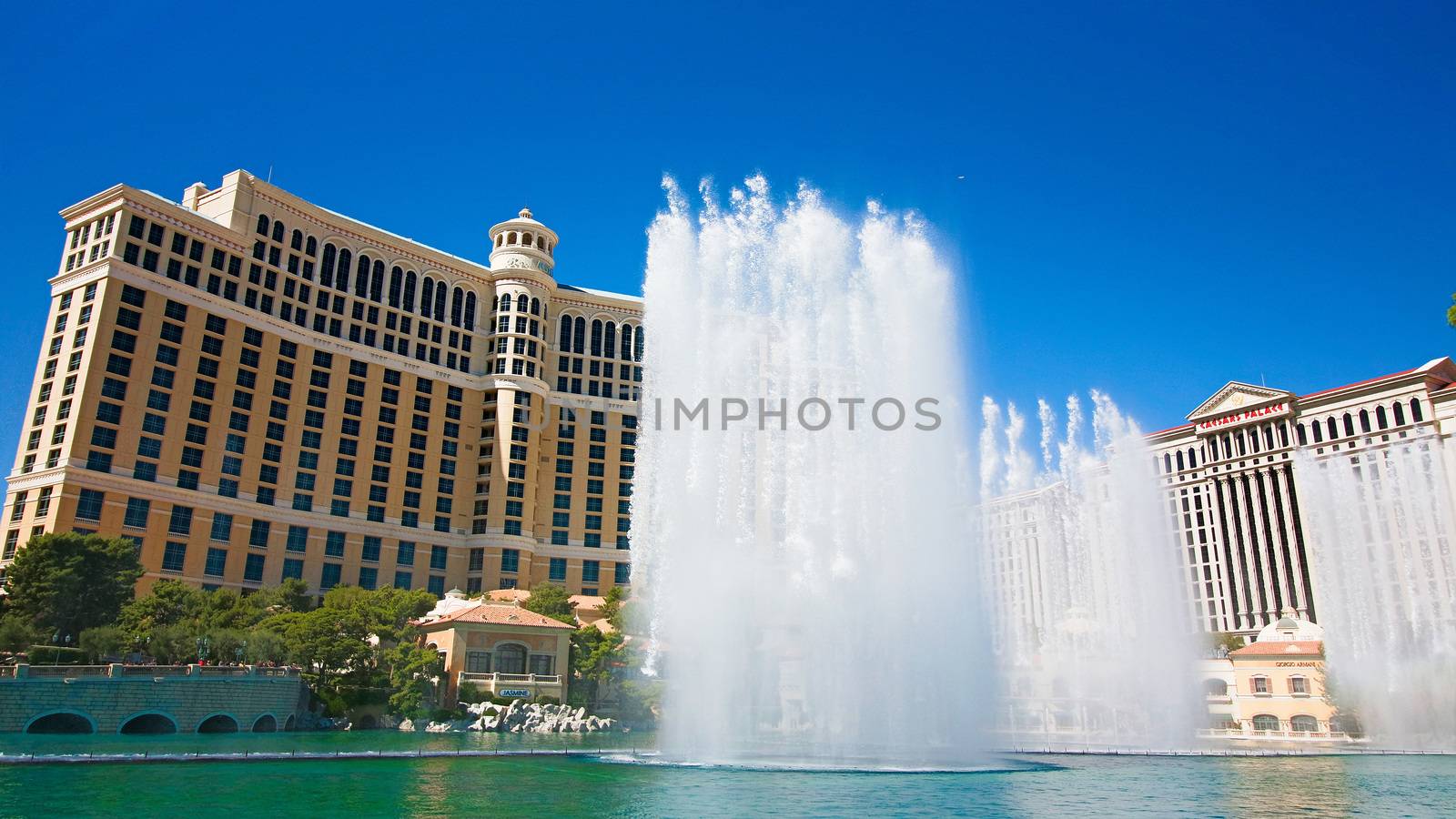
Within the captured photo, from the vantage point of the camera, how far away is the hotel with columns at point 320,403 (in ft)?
257

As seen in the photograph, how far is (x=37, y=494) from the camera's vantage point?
74062mm

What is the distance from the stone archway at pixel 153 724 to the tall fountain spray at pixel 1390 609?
2436 inches

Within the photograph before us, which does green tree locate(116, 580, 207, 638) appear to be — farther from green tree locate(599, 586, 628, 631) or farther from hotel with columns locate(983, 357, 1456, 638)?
hotel with columns locate(983, 357, 1456, 638)

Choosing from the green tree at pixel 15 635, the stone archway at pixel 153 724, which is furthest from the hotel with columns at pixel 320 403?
the stone archway at pixel 153 724

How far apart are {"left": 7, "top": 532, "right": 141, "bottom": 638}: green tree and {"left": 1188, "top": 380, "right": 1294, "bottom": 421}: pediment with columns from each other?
113 metres

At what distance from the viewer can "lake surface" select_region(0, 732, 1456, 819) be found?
21078mm

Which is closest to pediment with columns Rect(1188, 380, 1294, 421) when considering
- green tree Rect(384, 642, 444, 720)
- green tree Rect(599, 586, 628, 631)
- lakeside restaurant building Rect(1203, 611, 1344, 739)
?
lakeside restaurant building Rect(1203, 611, 1344, 739)

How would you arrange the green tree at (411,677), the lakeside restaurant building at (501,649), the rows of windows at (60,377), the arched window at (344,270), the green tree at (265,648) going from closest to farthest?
the green tree at (265,648) → the green tree at (411,677) → the lakeside restaurant building at (501,649) → the rows of windows at (60,377) → the arched window at (344,270)

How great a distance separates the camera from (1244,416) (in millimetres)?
115375

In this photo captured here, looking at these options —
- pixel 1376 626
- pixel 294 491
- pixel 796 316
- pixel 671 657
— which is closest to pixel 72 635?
pixel 294 491

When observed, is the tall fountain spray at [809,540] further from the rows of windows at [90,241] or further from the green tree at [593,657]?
the rows of windows at [90,241]

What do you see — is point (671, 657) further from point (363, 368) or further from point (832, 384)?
point (363, 368)

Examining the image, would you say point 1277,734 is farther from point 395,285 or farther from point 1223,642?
point 395,285

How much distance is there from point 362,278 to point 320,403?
47.4ft
